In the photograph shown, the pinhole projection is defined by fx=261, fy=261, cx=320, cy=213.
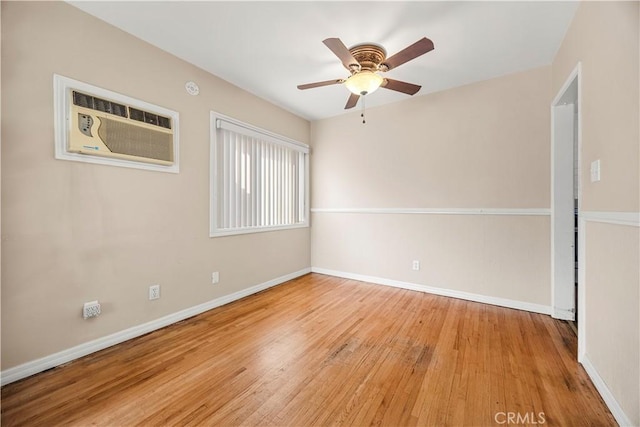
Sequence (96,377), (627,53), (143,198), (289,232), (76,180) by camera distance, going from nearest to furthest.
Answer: (627,53) → (96,377) → (76,180) → (143,198) → (289,232)

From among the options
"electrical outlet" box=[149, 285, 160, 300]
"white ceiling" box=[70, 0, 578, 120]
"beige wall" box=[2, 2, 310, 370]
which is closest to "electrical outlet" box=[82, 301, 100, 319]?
"beige wall" box=[2, 2, 310, 370]

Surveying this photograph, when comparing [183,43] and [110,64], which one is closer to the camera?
[110,64]

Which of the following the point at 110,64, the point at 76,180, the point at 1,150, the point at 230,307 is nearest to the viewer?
the point at 1,150

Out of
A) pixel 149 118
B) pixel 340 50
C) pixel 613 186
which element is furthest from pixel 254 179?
pixel 613 186

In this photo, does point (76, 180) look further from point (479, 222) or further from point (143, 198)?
point (479, 222)

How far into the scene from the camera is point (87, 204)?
196cm

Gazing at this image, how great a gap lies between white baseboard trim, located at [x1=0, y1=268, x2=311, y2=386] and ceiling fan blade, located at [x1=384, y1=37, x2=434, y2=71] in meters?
2.86

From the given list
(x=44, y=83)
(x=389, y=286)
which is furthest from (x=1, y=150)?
(x=389, y=286)

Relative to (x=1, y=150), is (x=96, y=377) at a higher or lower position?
lower

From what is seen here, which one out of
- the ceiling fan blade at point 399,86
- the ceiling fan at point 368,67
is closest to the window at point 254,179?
the ceiling fan at point 368,67

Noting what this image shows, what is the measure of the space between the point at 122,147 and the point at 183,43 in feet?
3.48

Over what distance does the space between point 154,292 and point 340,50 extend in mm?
2544

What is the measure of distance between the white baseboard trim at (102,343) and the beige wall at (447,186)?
189 cm

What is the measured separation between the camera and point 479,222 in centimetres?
303
